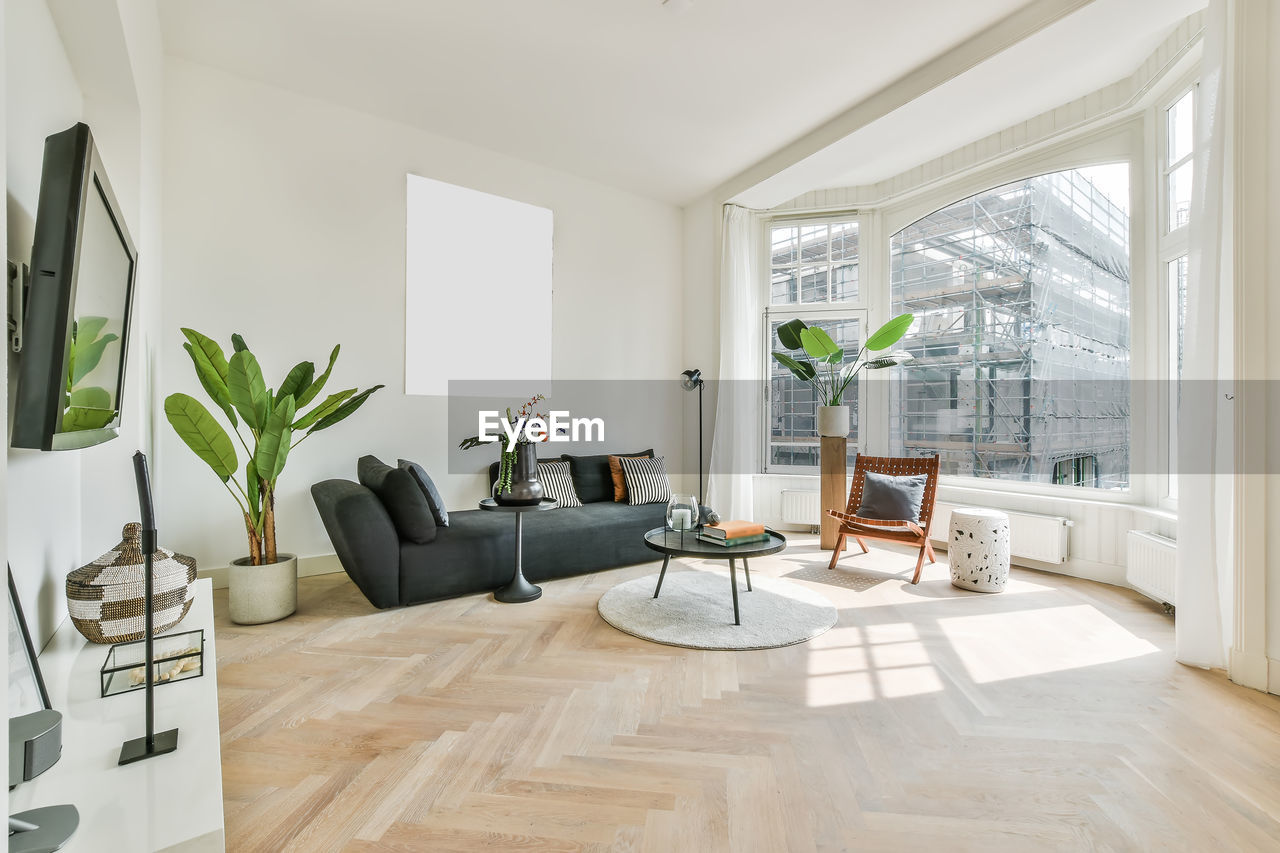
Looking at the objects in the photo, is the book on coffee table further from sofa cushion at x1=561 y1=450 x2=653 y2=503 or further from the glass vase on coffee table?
sofa cushion at x1=561 y1=450 x2=653 y2=503

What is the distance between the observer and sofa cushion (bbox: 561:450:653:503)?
480 centimetres

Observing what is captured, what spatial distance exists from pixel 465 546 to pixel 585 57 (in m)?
2.88

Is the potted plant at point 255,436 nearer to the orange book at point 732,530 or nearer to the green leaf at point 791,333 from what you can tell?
the orange book at point 732,530

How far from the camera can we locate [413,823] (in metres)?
1.62

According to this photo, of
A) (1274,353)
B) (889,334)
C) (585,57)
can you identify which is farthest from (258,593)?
(1274,353)

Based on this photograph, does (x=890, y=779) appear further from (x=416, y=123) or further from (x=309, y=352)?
(x=416, y=123)

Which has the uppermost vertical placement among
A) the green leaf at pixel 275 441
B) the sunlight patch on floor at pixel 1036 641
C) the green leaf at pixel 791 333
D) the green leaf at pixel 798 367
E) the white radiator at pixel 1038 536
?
the green leaf at pixel 791 333

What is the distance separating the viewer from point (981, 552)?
3699 mm

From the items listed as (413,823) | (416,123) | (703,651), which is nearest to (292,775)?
(413,823)

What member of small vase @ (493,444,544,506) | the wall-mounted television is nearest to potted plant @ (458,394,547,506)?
small vase @ (493,444,544,506)

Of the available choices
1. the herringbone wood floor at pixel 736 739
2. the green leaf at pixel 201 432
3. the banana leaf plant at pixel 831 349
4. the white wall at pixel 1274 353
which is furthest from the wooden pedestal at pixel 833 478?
the green leaf at pixel 201 432

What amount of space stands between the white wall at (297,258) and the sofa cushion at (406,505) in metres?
0.90

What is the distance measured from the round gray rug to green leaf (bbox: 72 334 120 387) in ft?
7.43

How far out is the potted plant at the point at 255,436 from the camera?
9.53 ft
